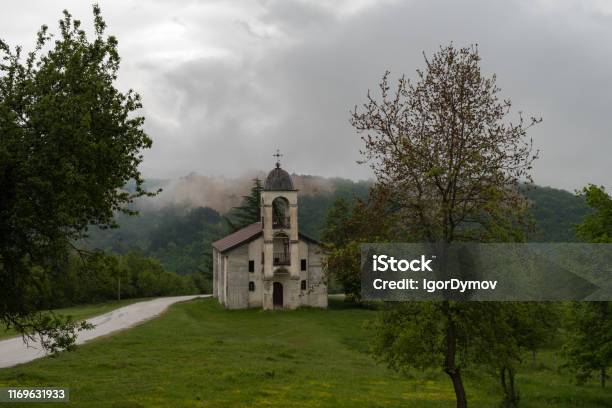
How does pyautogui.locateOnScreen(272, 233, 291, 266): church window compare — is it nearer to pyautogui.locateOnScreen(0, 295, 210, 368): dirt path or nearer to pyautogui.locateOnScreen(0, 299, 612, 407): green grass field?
pyautogui.locateOnScreen(0, 295, 210, 368): dirt path

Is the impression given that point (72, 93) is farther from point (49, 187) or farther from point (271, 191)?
point (271, 191)

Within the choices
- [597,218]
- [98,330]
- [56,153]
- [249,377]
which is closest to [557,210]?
[597,218]

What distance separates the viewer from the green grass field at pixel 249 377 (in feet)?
68.6

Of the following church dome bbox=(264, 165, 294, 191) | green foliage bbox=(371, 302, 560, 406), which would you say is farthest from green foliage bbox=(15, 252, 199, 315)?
green foliage bbox=(371, 302, 560, 406)

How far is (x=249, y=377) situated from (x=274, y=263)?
32.7 meters

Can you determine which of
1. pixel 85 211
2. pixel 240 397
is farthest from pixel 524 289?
pixel 85 211

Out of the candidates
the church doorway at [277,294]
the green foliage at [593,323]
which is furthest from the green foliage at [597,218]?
the church doorway at [277,294]

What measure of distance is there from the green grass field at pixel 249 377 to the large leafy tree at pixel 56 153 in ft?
17.8

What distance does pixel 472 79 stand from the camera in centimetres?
1578

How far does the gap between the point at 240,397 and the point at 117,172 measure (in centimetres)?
887

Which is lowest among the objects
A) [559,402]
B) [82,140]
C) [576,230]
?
[559,402]

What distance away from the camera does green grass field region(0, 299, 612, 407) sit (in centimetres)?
2092

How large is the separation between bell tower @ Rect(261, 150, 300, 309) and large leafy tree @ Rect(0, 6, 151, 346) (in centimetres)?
3812

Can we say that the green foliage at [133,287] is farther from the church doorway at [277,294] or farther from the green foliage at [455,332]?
the green foliage at [455,332]
